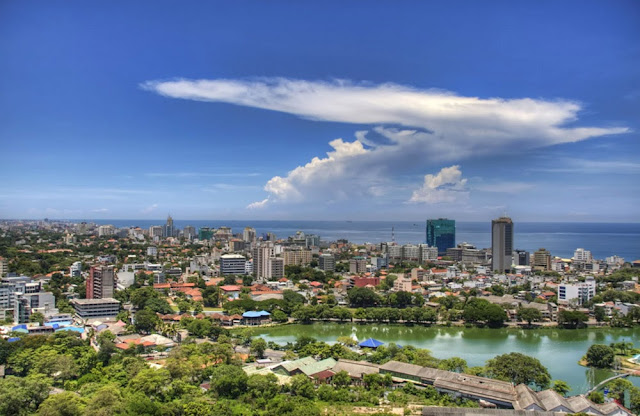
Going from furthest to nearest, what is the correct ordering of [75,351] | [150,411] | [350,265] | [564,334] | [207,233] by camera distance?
[207,233], [350,265], [564,334], [75,351], [150,411]

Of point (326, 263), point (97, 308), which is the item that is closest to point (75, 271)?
point (97, 308)

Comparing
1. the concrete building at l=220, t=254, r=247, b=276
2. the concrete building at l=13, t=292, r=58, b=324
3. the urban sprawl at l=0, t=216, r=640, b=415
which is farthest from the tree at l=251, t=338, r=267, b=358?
the concrete building at l=220, t=254, r=247, b=276

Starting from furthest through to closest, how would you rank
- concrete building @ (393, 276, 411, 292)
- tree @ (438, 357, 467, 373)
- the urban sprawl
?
concrete building @ (393, 276, 411, 292) → tree @ (438, 357, 467, 373) → the urban sprawl

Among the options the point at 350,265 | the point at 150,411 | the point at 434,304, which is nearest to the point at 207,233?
the point at 350,265

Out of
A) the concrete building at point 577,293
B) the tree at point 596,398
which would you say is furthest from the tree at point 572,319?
the tree at point 596,398

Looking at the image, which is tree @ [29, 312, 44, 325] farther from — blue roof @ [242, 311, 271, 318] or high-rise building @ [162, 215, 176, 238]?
high-rise building @ [162, 215, 176, 238]

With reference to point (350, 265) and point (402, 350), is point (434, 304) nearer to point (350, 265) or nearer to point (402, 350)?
point (402, 350)

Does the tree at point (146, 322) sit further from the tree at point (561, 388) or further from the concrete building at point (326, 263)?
the concrete building at point (326, 263)
